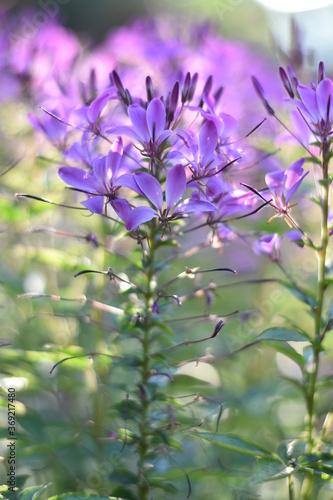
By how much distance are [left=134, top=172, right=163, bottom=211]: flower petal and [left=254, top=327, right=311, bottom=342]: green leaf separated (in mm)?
218

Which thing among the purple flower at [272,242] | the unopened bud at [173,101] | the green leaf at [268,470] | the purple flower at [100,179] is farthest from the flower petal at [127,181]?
the green leaf at [268,470]

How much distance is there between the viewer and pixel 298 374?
168 centimetres

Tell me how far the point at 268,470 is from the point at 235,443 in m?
0.05

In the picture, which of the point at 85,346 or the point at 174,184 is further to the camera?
the point at 85,346

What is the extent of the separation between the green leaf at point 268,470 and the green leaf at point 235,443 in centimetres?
1

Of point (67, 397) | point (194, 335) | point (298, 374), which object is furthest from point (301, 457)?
point (298, 374)

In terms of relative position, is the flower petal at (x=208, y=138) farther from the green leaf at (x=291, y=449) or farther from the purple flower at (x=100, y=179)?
the green leaf at (x=291, y=449)

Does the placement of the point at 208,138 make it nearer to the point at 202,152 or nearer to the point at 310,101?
the point at 202,152

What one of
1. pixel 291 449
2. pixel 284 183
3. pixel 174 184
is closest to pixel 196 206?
pixel 174 184

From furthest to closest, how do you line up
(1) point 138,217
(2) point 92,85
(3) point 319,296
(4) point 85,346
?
1. (4) point 85,346
2. (2) point 92,85
3. (3) point 319,296
4. (1) point 138,217

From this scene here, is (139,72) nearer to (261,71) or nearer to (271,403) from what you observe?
(261,71)

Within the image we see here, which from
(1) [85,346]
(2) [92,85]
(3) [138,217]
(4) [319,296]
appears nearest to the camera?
(3) [138,217]

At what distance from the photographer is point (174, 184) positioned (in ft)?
2.16

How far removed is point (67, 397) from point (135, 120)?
879mm
